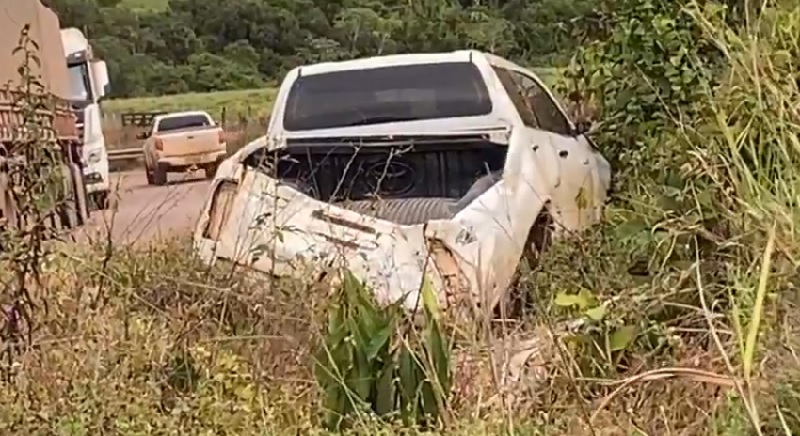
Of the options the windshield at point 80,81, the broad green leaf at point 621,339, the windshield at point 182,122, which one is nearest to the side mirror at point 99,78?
the windshield at point 80,81

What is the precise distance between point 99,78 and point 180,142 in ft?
9.02

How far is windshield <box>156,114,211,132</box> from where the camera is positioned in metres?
18.1

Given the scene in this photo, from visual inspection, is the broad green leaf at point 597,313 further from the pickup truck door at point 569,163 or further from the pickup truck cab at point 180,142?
the pickup truck cab at point 180,142

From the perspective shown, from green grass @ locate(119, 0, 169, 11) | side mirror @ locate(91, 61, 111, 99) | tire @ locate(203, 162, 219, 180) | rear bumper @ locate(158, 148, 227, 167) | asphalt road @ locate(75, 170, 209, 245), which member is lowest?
rear bumper @ locate(158, 148, 227, 167)

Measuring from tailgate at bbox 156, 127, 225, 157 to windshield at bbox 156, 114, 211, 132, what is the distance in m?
0.22

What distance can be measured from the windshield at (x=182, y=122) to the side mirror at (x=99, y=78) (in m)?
2.82

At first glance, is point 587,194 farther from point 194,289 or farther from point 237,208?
point 194,289

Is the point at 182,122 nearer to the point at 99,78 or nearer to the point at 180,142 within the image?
the point at 180,142

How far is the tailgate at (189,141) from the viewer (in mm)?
16031

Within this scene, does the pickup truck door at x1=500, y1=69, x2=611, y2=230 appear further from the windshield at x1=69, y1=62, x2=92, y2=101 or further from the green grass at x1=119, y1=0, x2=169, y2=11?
the green grass at x1=119, y1=0, x2=169, y2=11

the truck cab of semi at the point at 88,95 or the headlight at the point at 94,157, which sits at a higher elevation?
the truck cab of semi at the point at 88,95

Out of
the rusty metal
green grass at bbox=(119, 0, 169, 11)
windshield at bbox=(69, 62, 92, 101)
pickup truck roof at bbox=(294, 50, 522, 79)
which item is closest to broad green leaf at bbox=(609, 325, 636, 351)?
the rusty metal

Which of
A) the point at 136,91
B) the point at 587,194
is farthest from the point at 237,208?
the point at 136,91

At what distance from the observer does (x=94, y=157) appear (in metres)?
13.8
